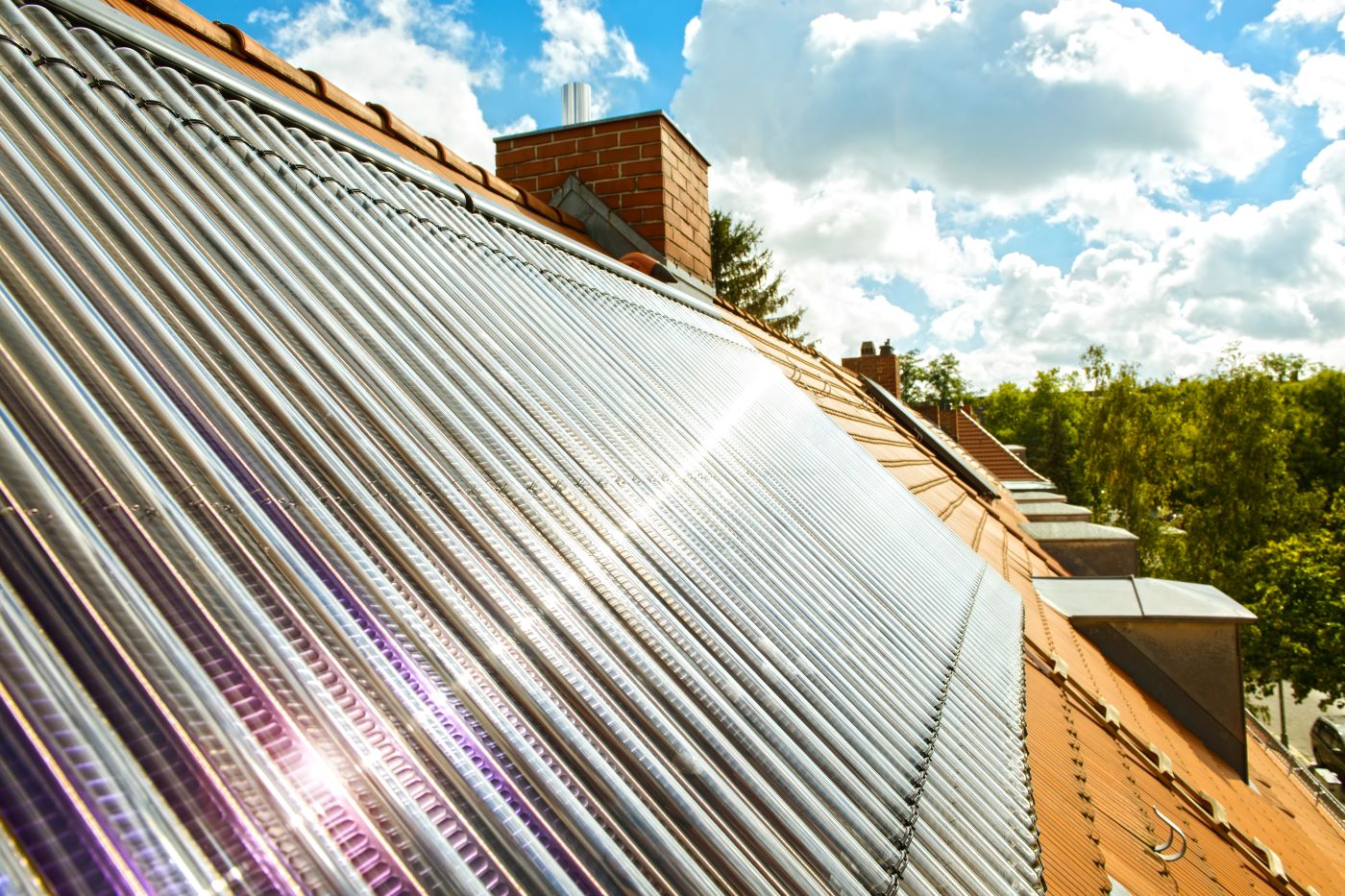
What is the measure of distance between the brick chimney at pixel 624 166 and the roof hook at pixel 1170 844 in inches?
184

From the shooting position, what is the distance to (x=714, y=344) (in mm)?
4949

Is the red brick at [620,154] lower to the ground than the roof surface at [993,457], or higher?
higher

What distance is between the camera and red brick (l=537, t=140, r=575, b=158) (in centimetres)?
669

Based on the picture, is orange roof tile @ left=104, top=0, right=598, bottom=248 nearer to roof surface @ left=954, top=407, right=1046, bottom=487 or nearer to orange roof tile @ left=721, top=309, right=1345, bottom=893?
orange roof tile @ left=721, top=309, right=1345, bottom=893

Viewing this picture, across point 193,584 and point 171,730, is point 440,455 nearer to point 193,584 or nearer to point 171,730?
point 193,584

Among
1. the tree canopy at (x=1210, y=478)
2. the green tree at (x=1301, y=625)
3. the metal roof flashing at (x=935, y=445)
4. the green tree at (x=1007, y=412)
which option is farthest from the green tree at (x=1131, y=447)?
the green tree at (x=1007, y=412)

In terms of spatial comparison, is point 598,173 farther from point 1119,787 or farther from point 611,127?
point 1119,787

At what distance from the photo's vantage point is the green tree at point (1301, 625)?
17.1 m

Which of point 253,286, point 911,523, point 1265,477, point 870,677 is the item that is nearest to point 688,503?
point 870,677

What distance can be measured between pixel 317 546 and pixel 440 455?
0.51m

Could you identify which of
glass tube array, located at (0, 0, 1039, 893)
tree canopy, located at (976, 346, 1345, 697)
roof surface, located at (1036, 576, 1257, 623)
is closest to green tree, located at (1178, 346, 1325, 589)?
tree canopy, located at (976, 346, 1345, 697)

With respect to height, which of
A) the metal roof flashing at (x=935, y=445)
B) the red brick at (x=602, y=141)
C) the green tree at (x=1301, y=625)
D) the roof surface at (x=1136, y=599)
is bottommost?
the green tree at (x=1301, y=625)

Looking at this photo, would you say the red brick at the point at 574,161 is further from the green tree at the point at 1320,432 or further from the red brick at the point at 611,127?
the green tree at the point at 1320,432

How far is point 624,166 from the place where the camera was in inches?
258
